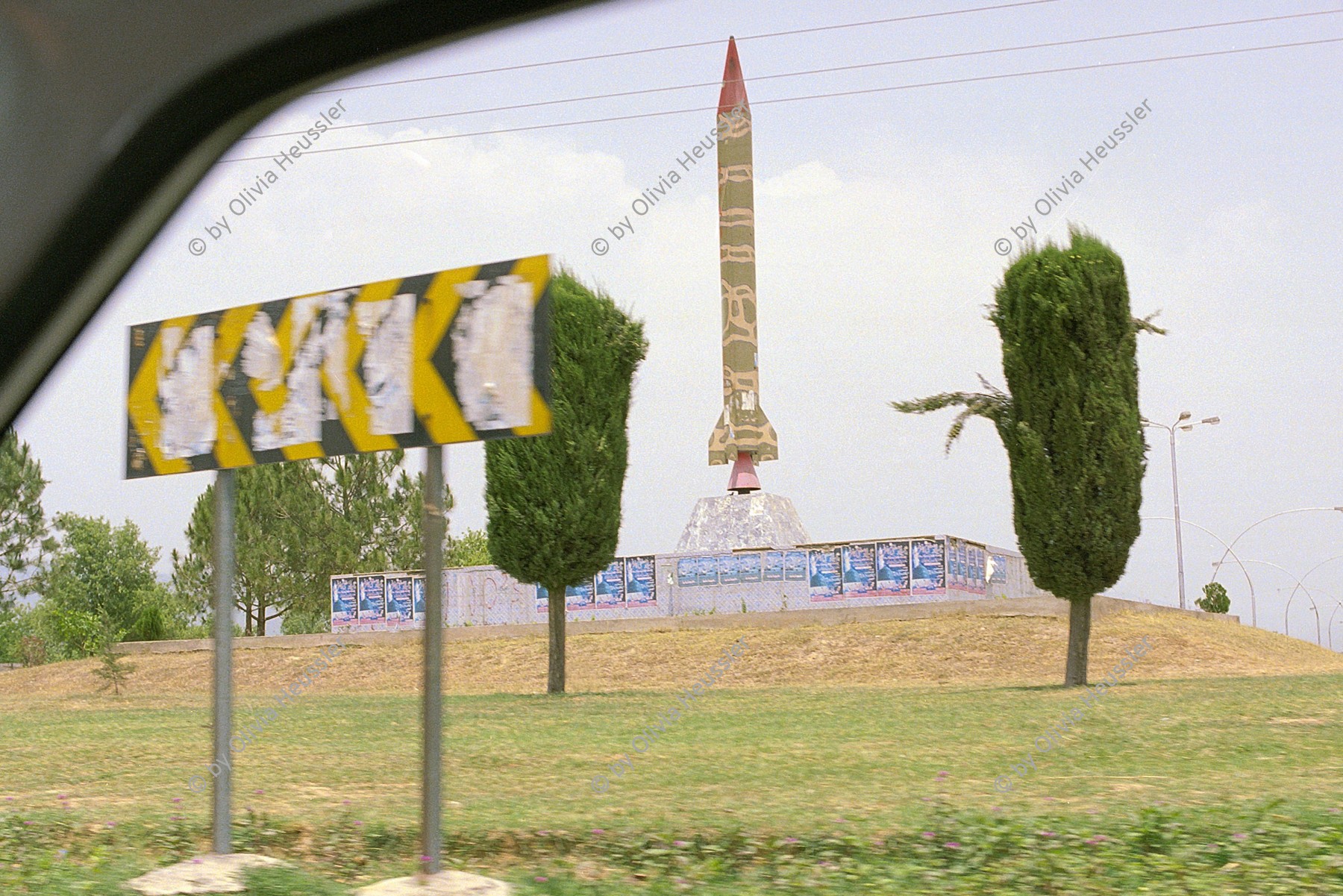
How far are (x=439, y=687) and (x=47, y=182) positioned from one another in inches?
150

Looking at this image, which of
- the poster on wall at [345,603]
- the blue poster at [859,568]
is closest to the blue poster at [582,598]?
the blue poster at [859,568]

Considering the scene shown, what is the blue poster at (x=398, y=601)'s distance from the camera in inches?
1412

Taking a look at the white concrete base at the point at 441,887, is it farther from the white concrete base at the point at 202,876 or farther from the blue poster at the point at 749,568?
the blue poster at the point at 749,568

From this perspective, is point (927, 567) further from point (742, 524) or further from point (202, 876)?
point (202, 876)

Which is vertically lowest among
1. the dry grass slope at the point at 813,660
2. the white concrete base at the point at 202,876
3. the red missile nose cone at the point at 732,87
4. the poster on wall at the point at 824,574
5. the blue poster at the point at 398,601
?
the dry grass slope at the point at 813,660

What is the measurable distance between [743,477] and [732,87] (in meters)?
11.8

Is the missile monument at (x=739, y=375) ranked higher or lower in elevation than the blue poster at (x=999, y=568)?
higher

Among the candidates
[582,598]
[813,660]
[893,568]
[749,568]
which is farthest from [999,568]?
[582,598]

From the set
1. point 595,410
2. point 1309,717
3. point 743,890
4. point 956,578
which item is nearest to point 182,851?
point 743,890

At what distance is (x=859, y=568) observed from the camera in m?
30.1

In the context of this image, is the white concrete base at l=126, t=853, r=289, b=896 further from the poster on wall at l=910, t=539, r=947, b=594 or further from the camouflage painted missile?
the camouflage painted missile

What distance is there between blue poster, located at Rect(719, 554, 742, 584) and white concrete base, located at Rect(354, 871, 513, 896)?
1011 inches

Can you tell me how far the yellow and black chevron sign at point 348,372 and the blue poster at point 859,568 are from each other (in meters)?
24.7

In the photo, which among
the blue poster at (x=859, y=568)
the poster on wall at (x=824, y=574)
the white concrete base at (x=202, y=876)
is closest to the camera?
the white concrete base at (x=202, y=876)
